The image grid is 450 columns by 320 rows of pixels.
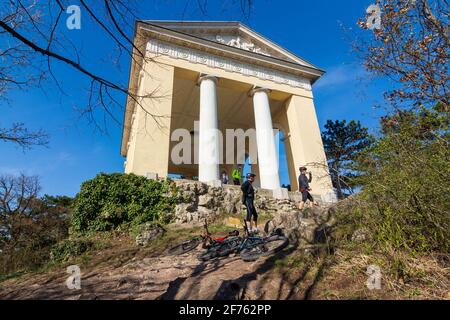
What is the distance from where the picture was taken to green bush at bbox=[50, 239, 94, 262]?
20.6ft

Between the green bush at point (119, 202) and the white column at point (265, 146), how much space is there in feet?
16.8

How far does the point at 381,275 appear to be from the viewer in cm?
299

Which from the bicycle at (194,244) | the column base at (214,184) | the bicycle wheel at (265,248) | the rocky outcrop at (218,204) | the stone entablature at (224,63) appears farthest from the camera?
the stone entablature at (224,63)

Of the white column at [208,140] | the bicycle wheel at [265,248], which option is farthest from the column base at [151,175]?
the bicycle wheel at [265,248]

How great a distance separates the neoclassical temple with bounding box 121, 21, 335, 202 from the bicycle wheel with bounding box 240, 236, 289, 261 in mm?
5416

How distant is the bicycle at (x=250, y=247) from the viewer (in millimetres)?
4543

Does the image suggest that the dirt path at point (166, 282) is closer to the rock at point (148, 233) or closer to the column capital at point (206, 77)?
the rock at point (148, 233)

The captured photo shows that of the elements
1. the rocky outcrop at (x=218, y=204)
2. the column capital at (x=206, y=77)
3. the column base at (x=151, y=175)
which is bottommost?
the rocky outcrop at (x=218, y=204)

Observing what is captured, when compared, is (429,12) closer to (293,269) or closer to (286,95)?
(293,269)

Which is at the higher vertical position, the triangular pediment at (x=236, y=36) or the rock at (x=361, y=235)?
the triangular pediment at (x=236, y=36)

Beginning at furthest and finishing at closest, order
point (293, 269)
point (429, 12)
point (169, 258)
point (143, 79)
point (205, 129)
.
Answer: point (143, 79), point (205, 129), point (169, 258), point (429, 12), point (293, 269)

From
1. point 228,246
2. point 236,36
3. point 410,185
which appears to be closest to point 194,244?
point 228,246
